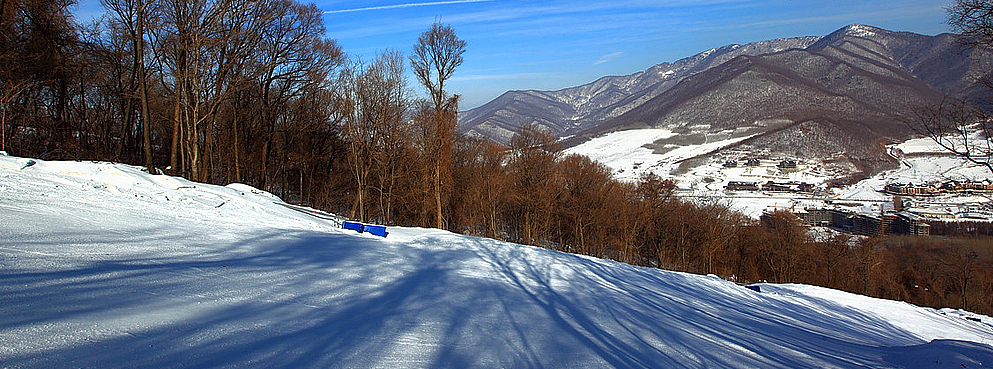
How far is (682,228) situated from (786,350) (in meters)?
27.0

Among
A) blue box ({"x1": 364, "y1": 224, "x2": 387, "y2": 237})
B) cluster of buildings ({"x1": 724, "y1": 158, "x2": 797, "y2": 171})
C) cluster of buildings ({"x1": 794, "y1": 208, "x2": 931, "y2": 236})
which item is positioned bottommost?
cluster of buildings ({"x1": 794, "y1": 208, "x2": 931, "y2": 236})

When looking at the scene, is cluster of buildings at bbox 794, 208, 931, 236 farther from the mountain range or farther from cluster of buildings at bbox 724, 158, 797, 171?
the mountain range

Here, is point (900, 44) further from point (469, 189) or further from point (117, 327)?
point (117, 327)

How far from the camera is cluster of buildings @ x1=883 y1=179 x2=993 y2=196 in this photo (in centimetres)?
5089

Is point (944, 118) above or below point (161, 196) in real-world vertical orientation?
above

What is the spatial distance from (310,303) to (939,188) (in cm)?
7273

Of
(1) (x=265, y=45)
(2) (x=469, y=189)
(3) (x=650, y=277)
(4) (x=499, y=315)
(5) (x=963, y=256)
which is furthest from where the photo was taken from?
(5) (x=963, y=256)

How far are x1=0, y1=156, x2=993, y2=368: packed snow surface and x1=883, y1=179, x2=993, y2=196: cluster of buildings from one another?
58.4 meters

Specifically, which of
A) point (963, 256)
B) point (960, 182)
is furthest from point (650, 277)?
point (960, 182)

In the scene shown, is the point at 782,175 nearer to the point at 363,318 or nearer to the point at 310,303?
the point at 363,318

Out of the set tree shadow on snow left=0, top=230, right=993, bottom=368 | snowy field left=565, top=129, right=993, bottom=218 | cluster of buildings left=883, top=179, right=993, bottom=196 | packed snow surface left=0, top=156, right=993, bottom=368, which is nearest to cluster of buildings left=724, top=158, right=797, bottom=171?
snowy field left=565, top=129, right=993, bottom=218

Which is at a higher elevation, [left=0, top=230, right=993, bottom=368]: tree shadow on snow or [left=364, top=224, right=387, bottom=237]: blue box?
[left=364, top=224, right=387, bottom=237]: blue box

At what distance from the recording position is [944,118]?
30.7 feet

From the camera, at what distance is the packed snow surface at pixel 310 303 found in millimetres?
3520
